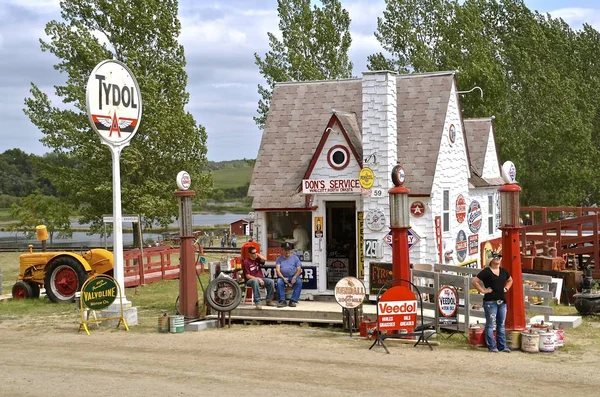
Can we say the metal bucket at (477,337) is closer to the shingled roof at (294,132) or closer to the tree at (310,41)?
the shingled roof at (294,132)

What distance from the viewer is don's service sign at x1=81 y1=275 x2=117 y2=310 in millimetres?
17031

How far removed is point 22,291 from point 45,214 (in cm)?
1986

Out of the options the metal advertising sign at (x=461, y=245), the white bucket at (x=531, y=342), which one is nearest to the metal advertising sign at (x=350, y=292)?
the white bucket at (x=531, y=342)

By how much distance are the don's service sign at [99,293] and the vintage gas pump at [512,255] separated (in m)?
8.07

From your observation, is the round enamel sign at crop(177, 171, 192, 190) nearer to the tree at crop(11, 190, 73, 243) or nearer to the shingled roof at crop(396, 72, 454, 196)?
the shingled roof at crop(396, 72, 454, 196)

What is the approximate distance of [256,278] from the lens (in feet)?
58.1

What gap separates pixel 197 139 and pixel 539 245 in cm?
1887

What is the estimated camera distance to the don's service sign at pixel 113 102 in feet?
58.4

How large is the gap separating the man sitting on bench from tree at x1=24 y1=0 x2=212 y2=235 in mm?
18727

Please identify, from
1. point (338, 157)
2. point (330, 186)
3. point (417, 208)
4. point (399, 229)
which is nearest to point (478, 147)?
point (417, 208)

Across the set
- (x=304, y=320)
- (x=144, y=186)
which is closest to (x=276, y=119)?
(x=304, y=320)

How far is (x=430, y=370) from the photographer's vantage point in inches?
489

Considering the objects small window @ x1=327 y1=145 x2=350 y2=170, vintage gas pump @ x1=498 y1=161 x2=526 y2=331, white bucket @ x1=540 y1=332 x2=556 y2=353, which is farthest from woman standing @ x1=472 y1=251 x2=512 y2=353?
small window @ x1=327 y1=145 x2=350 y2=170

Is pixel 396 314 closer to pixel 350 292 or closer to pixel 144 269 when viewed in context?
Answer: pixel 350 292
